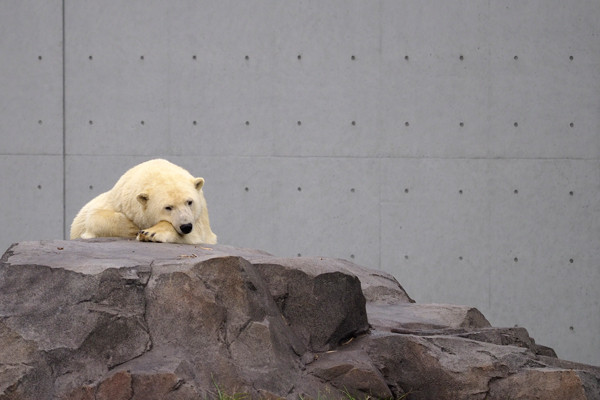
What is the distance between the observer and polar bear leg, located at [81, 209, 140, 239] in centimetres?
535

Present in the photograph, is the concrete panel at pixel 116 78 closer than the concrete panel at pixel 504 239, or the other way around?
the concrete panel at pixel 116 78

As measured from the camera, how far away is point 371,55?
9.08 meters

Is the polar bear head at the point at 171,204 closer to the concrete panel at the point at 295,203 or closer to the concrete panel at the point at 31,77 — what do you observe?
the concrete panel at the point at 295,203

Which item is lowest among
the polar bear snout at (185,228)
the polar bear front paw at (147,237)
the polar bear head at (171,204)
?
the polar bear front paw at (147,237)

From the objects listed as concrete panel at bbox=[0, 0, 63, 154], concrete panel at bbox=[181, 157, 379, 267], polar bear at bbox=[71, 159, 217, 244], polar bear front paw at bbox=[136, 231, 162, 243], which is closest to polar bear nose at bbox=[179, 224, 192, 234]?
polar bear at bbox=[71, 159, 217, 244]

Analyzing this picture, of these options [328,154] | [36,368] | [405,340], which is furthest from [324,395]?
[328,154]

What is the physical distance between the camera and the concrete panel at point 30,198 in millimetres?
8625

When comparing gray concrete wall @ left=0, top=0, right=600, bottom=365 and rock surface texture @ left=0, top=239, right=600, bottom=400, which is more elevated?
gray concrete wall @ left=0, top=0, right=600, bottom=365

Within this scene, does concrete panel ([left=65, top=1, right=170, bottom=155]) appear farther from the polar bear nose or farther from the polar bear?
the polar bear nose

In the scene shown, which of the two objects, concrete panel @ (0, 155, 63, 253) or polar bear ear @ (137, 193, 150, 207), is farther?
concrete panel @ (0, 155, 63, 253)

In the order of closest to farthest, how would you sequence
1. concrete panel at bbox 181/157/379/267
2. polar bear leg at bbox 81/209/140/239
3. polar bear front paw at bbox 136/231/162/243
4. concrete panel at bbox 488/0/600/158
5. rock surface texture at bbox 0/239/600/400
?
1. rock surface texture at bbox 0/239/600/400
2. polar bear front paw at bbox 136/231/162/243
3. polar bear leg at bbox 81/209/140/239
4. concrete panel at bbox 181/157/379/267
5. concrete panel at bbox 488/0/600/158

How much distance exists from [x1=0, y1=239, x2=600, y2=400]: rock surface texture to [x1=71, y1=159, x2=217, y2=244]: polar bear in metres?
0.63

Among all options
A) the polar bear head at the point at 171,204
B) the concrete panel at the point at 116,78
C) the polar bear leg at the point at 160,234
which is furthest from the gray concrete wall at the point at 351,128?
the polar bear leg at the point at 160,234

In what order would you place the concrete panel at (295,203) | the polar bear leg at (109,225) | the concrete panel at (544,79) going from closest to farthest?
the polar bear leg at (109,225)
the concrete panel at (295,203)
the concrete panel at (544,79)
